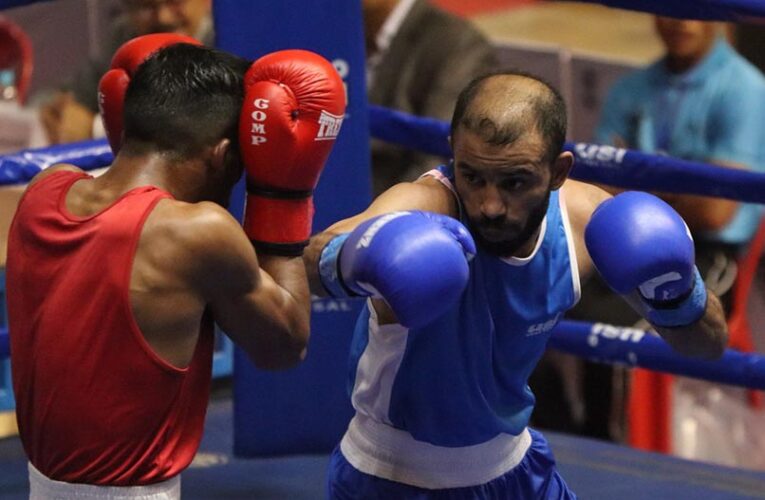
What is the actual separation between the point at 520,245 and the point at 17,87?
112 inches

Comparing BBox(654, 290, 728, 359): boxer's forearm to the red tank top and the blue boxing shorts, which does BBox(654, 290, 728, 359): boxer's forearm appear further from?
the red tank top

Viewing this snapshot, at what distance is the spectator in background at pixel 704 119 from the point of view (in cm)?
381

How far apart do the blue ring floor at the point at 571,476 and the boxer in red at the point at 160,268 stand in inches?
46.5

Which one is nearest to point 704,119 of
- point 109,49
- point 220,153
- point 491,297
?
point 109,49

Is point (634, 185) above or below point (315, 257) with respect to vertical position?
below

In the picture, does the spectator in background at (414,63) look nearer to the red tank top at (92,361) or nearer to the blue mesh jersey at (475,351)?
the blue mesh jersey at (475,351)

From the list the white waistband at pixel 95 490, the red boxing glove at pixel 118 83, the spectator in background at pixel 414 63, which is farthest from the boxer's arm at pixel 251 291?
the spectator in background at pixel 414 63

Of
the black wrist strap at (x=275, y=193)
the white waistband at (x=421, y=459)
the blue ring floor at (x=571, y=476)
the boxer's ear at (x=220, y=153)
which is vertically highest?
the boxer's ear at (x=220, y=153)

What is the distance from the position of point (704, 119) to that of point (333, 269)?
205 cm

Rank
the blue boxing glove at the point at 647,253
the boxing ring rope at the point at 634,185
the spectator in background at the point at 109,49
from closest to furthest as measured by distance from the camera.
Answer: the blue boxing glove at the point at 647,253 < the boxing ring rope at the point at 634,185 < the spectator in background at the point at 109,49

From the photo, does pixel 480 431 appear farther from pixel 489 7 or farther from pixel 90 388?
pixel 489 7

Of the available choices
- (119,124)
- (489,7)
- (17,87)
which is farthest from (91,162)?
(489,7)

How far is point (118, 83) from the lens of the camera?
226cm

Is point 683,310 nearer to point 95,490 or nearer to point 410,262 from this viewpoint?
point 410,262
